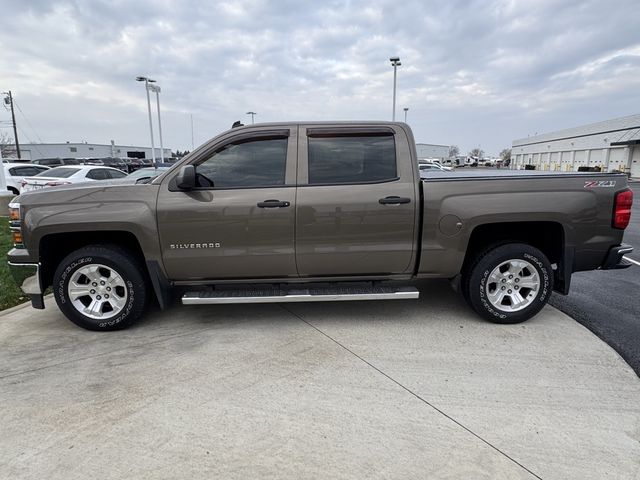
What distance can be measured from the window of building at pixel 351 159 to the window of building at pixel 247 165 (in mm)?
326

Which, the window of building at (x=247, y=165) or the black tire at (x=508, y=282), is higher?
the window of building at (x=247, y=165)

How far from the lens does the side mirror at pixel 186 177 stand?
12.0ft

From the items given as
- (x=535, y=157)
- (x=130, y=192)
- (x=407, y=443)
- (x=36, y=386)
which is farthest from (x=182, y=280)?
(x=535, y=157)

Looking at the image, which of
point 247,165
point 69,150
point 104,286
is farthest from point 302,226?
point 69,150

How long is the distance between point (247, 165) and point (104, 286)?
73.2 inches

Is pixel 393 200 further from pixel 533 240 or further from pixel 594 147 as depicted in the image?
pixel 594 147

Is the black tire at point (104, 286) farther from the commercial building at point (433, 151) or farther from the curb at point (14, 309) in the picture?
the commercial building at point (433, 151)

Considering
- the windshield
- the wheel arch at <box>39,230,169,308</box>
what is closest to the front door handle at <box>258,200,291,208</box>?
the wheel arch at <box>39,230,169,308</box>

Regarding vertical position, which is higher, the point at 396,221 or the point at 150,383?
the point at 396,221

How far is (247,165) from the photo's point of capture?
3.98m

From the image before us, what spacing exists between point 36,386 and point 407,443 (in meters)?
2.82

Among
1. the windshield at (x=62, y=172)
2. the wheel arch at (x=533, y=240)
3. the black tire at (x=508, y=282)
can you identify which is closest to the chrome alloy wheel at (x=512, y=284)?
the black tire at (x=508, y=282)

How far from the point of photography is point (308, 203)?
3.85 meters

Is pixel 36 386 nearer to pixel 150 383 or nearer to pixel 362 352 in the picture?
pixel 150 383
